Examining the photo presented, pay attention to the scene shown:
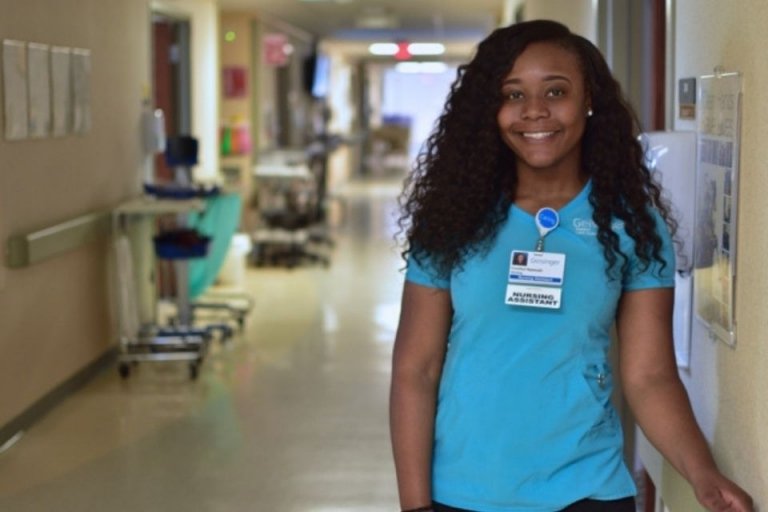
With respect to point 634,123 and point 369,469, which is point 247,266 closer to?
point 369,469

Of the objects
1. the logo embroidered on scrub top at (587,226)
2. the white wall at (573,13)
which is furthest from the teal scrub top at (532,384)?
the white wall at (573,13)

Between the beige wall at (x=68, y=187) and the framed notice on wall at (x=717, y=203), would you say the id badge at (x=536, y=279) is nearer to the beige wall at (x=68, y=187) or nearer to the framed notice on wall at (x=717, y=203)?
the framed notice on wall at (x=717, y=203)

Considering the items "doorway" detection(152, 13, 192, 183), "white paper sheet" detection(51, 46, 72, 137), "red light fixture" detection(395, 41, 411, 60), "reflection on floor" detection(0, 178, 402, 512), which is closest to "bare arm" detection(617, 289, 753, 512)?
"reflection on floor" detection(0, 178, 402, 512)

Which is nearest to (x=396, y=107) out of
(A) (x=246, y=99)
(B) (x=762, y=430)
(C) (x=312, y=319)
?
(A) (x=246, y=99)

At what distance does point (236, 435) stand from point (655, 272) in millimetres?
4107

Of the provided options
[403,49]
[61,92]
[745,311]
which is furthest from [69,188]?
[403,49]

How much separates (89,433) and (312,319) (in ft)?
11.4

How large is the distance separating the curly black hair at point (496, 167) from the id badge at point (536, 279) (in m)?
0.07

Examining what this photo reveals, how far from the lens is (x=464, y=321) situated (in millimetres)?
2039

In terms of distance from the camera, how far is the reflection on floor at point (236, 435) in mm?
4984

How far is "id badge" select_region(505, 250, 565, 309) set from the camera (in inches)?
77.5

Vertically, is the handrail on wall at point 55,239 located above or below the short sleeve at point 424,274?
below

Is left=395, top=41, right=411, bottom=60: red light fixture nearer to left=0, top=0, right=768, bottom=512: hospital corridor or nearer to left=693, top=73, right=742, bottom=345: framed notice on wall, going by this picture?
left=0, top=0, right=768, bottom=512: hospital corridor

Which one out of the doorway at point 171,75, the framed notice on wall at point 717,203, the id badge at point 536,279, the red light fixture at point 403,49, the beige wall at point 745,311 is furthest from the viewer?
the red light fixture at point 403,49
